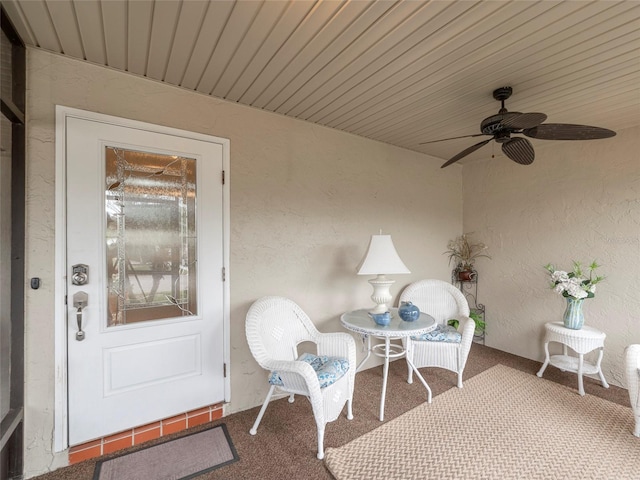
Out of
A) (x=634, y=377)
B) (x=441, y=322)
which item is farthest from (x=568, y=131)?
(x=441, y=322)

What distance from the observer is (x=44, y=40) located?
5.38 feet

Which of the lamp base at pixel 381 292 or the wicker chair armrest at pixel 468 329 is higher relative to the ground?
the lamp base at pixel 381 292

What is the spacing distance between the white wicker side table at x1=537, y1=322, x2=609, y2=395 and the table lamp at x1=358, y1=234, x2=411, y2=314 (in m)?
1.66

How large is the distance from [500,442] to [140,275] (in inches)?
105

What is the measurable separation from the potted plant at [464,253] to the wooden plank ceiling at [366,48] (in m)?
1.92

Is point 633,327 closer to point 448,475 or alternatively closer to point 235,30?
point 448,475

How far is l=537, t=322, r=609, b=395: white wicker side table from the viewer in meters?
2.68

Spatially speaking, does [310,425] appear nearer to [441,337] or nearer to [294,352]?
[294,352]

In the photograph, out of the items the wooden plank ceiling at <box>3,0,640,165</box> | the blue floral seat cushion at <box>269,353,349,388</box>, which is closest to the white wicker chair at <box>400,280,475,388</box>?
the blue floral seat cushion at <box>269,353,349,388</box>

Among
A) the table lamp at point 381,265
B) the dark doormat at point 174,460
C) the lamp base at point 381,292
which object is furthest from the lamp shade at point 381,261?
the dark doormat at point 174,460

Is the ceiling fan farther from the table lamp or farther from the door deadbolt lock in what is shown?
the door deadbolt lock

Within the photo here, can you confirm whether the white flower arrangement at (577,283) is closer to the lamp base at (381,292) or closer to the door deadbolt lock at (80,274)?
the lamp base at (381,292)

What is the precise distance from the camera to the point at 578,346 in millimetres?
2711

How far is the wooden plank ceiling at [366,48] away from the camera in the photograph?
4.64 feet
